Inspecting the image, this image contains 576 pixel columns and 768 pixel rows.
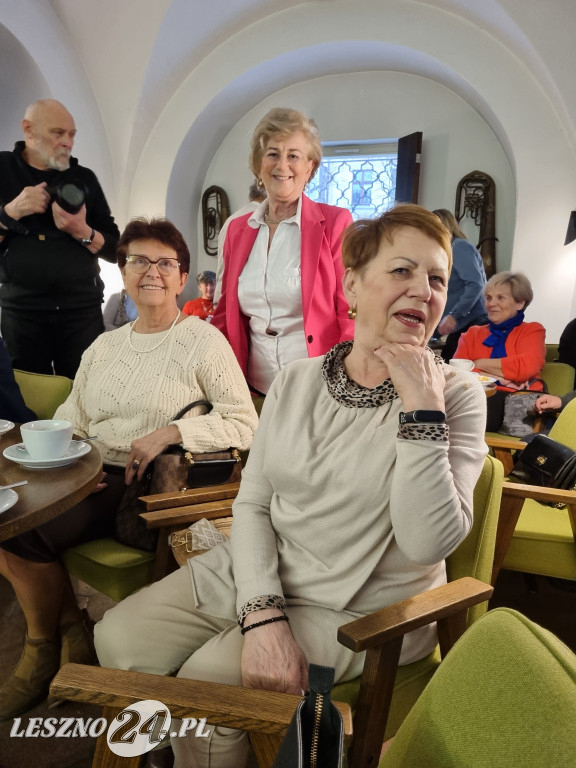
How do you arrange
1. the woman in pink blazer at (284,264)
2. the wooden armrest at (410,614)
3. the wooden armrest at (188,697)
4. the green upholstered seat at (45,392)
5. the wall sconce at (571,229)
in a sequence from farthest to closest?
the wall sconce at (571,229)
the green upholstered seat at (45,392)
the woman in pink blazer at (284,264)
the wooden armrest at (410,614)
the wooden armrest at (188,697)

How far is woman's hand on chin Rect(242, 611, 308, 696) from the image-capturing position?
1105 millimetres

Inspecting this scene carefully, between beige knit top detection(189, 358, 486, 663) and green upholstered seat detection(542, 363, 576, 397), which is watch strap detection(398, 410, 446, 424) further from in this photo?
green upholstered seat detection(542, 363, 576, 397)

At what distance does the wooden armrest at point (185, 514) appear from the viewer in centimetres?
166

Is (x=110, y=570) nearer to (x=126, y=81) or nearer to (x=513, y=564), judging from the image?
(x=513, y=564)

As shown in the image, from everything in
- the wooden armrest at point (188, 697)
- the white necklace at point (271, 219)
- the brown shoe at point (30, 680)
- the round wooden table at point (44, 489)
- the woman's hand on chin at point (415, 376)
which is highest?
the white necklace at point (271, 219)

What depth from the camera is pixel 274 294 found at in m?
2.26

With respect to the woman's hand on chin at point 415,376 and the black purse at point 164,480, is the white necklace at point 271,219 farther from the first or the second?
the woman's hand on chin at point 415,376

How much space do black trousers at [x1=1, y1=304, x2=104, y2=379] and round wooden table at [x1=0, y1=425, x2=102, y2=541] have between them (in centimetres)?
122

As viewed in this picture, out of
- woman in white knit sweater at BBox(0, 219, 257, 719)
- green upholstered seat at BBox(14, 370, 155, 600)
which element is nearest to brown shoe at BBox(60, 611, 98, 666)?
woman in white knit sweater at BBox(0, 219, 257, 719)

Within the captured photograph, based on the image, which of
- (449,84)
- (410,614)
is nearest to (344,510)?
(410,614)

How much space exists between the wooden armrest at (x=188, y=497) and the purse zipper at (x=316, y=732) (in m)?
1.12

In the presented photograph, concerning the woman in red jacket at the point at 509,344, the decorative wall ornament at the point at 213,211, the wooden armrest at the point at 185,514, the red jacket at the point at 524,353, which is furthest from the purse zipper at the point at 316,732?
the decorative wall ornament at the point at 213,211

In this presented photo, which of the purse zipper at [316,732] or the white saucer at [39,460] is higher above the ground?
the white saucer at [39,460]

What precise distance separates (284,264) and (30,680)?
5.48 ft
